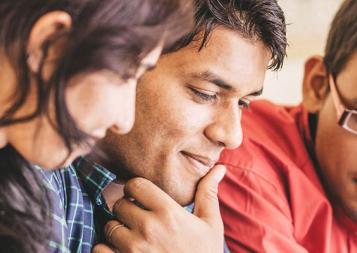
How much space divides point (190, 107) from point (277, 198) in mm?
401

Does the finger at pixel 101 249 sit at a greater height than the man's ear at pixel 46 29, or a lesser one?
lesser

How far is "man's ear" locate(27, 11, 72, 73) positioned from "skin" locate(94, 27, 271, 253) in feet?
1.38

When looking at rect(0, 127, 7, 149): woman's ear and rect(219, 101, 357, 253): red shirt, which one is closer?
rect(0, 127, 7, 149): woman's ear

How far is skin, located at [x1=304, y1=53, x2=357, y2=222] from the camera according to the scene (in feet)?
4.69

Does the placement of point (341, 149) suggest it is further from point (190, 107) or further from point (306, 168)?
point (190, 107)

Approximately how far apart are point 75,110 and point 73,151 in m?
0.08

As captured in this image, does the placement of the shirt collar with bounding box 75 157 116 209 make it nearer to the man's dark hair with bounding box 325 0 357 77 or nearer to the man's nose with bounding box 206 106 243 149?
the man's nose with bounding box 206 106 243 149

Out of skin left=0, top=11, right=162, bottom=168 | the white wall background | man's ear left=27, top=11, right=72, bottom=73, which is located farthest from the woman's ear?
the white wall background

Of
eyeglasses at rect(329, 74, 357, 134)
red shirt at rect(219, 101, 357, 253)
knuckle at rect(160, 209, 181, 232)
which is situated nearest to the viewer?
knuckle at rect(160, 209, 181, 232)

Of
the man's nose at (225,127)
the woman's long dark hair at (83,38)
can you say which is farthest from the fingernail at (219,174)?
the woman's long dark hair at (83,38)

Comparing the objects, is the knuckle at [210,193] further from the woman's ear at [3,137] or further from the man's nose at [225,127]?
the woman's ear at [3,137]

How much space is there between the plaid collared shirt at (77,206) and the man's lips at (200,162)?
16cm

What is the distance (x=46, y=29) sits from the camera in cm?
70

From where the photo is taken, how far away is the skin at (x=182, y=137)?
1.06 meters
